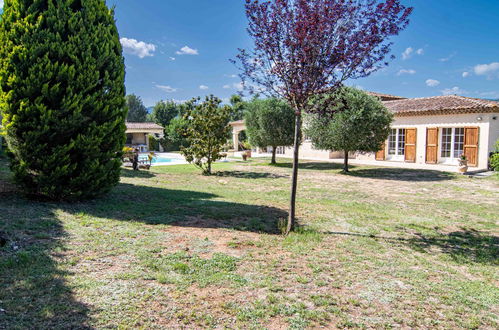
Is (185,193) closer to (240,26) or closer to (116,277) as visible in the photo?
(240,26)

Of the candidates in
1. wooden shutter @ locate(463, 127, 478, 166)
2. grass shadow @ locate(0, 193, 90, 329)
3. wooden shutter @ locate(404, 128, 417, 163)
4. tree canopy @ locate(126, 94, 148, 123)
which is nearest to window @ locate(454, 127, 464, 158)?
wooden shutter @ locate(463, 127, 478, 166)

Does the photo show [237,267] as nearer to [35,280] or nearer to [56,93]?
[35,280]

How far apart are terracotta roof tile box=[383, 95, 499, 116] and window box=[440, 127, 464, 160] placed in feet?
3.99

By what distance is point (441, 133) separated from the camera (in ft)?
66.5

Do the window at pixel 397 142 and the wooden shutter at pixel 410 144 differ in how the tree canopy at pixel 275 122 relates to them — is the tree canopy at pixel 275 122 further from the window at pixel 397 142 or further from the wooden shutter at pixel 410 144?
the wooden shutter at pixel 410 144

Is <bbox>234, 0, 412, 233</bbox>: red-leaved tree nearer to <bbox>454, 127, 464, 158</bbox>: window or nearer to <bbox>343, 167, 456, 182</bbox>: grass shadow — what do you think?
<bbox>343, 167, 456, 182</bbox>: grass shadow

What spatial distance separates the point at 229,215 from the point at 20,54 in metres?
5.47

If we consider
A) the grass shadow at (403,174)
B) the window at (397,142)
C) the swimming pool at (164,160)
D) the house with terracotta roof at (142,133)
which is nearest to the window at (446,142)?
the window at (397,142)

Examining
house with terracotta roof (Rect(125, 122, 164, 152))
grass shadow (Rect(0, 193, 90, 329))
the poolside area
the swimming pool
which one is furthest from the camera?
house with terracotta roof (Rect(125, 122, 164, 152))

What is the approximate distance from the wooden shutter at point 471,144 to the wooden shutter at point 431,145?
1.75 meters

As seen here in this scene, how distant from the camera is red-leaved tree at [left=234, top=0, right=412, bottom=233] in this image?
5.41 meters

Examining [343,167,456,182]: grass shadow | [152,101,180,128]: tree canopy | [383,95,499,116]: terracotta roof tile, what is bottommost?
[343,167,456,182]: grass shadow

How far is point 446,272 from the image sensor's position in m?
4.68

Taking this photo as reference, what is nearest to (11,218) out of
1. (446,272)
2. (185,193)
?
(185,193)
